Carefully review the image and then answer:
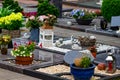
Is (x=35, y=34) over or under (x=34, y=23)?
under

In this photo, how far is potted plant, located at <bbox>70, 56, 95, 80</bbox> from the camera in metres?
11.7

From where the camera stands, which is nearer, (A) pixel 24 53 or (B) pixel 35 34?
(A) pixel 24 53

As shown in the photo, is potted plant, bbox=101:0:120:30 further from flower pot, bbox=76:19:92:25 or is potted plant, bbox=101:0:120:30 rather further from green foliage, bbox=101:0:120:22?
flower pot, bbox=76:19:92:25

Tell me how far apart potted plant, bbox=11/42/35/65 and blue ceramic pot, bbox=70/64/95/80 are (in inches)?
77.8

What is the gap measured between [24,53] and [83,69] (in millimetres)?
2360

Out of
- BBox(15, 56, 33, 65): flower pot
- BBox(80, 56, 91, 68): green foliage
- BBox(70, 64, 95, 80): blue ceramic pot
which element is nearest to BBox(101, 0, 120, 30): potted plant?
BBox(15, 56, 33, 65): flower pot

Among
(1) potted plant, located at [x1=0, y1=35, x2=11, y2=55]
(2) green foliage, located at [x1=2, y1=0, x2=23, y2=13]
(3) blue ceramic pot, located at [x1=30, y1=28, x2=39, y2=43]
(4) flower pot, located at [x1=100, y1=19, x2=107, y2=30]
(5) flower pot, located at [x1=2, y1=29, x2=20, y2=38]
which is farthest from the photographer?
(2) green foliage, located at [x1=2, y1=0, x2=23, y2=13]

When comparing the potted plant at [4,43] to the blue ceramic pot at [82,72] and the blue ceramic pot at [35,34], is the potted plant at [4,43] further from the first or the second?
the blue ceramic pot at [82,72]

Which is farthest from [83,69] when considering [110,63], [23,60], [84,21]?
[84,21]

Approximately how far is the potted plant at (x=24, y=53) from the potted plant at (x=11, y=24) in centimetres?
380

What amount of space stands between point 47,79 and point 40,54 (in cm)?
264

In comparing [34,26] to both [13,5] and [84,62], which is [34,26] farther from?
[84,62]

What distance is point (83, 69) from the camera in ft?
38.1

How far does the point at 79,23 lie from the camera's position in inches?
845
